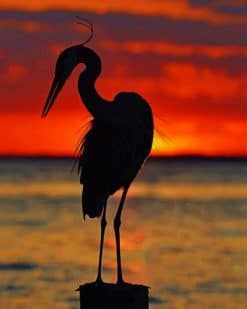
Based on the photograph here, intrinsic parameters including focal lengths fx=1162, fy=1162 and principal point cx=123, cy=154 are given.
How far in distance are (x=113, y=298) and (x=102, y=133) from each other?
7.67ft

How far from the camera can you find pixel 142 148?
10.4 meters

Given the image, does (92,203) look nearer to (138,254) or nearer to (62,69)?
(62,69)

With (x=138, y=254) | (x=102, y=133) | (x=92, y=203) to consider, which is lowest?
(x=138, y=254)

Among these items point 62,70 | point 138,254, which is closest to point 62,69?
point 62,70

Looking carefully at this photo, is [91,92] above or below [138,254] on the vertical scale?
above

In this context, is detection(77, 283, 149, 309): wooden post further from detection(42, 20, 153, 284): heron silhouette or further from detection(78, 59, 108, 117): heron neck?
detection(78, 59, 108, 117): heron neck

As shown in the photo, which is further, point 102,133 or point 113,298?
point 102,133

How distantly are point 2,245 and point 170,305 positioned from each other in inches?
518

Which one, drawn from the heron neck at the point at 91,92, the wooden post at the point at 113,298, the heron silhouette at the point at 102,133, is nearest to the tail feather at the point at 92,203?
the heron silhouette at the point at 102,133

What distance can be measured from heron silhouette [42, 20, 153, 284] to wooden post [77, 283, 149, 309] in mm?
1768

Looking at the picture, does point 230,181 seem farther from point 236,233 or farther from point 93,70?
point 93,70

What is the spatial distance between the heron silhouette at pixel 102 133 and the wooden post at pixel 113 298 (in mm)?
1768

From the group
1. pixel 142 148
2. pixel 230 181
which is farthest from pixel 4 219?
pixel 230 181

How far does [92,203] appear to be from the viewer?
9.90 meters
